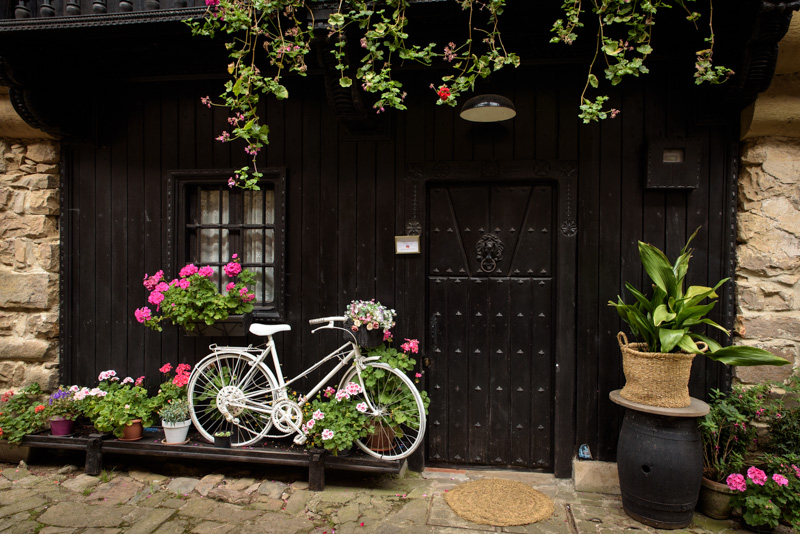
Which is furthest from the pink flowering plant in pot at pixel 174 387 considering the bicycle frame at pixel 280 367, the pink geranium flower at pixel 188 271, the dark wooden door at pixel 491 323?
the dark wooden door at pixel 491 323

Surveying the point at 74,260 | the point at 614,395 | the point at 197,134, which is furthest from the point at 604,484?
the point at 74,260

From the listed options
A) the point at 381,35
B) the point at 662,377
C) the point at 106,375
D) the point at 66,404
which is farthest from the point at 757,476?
the point at 66,404

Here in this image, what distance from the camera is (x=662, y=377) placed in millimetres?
3309

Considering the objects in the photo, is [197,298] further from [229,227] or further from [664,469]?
[664,469]

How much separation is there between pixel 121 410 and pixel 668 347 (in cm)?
392

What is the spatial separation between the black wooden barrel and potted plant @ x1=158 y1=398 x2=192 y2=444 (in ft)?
10.5

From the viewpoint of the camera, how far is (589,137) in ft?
13.0

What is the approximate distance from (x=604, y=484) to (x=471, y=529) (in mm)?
1187

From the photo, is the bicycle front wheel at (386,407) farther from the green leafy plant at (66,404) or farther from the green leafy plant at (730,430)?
the green leafy plant at (66,404)

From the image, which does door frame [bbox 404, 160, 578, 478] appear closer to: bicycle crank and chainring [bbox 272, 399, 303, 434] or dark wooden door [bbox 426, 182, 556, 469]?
dark wooden door [bbox 426, 182, 556, 469]

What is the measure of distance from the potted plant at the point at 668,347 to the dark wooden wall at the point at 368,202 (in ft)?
1.48

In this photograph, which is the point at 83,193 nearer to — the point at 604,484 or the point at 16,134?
the point at 16,134

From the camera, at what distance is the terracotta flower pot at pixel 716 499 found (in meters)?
3.38

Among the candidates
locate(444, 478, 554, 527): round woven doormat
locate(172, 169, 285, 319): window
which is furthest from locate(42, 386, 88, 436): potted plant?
locate(444, 478, 554, 527): round woven doormat
